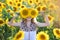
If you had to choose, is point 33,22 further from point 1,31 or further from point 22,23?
point 1,31

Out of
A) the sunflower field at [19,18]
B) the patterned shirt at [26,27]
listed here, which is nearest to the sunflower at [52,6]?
the sunflower field at [19,18]

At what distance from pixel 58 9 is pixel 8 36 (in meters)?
0.47

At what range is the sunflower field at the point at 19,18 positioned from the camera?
1.06 metres

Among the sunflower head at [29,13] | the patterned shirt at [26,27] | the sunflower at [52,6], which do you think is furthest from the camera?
the sunflower at [52,6]

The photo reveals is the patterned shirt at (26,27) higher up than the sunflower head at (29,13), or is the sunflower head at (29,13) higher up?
the sunflower head at (29,13)

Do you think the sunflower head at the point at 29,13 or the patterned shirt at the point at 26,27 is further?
the patterned shirt at the point at 26,27

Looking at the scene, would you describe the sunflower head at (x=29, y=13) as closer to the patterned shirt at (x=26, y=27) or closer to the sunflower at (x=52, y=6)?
the patterned shirt at (x=26, y=27)

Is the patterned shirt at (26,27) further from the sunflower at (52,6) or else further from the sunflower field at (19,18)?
the sunflower at (52,6)

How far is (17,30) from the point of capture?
3.80 feet

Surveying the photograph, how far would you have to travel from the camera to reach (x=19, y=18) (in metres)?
1.23

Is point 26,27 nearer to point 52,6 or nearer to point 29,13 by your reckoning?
point 29,13

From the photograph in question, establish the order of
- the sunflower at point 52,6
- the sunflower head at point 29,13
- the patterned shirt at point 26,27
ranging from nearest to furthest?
the sunflower head at point 29,13
the patterned shirt at point 26,27
the sunflower at point 52,6

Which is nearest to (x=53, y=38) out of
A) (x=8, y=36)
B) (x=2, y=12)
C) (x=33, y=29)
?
(x=33, y=29)

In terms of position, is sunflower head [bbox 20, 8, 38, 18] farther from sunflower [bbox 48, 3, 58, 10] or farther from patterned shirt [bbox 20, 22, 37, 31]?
sunflower [bbox 48, 3, 58, 10]
